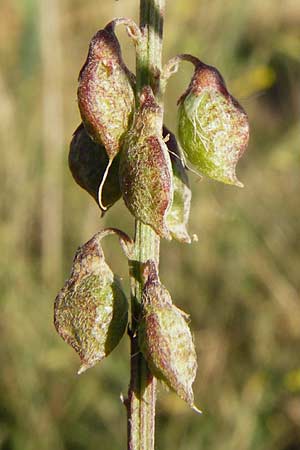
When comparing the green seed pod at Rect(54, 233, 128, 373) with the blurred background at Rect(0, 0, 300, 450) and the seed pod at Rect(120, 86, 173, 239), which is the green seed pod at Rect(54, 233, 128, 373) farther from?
the blurred background at Rect(0, 0, 300, 450)

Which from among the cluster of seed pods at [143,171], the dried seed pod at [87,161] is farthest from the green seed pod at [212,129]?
the dried seed pod at [87,161]

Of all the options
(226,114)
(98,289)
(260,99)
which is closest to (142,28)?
(226,114)

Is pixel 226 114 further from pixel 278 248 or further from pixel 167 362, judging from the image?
pixel 278 248

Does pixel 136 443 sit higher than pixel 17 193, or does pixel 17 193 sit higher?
pixel 136 443

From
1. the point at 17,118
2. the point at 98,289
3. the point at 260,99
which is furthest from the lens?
the point at 260,99

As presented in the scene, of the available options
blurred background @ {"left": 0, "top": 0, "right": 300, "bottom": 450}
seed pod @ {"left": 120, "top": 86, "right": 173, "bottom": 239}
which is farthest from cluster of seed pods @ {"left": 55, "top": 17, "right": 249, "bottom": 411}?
blurred background @ {"left": 0, "top": 0, "right": 300, "bottom": 450}

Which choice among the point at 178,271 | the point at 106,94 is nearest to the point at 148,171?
the point at 106,94
